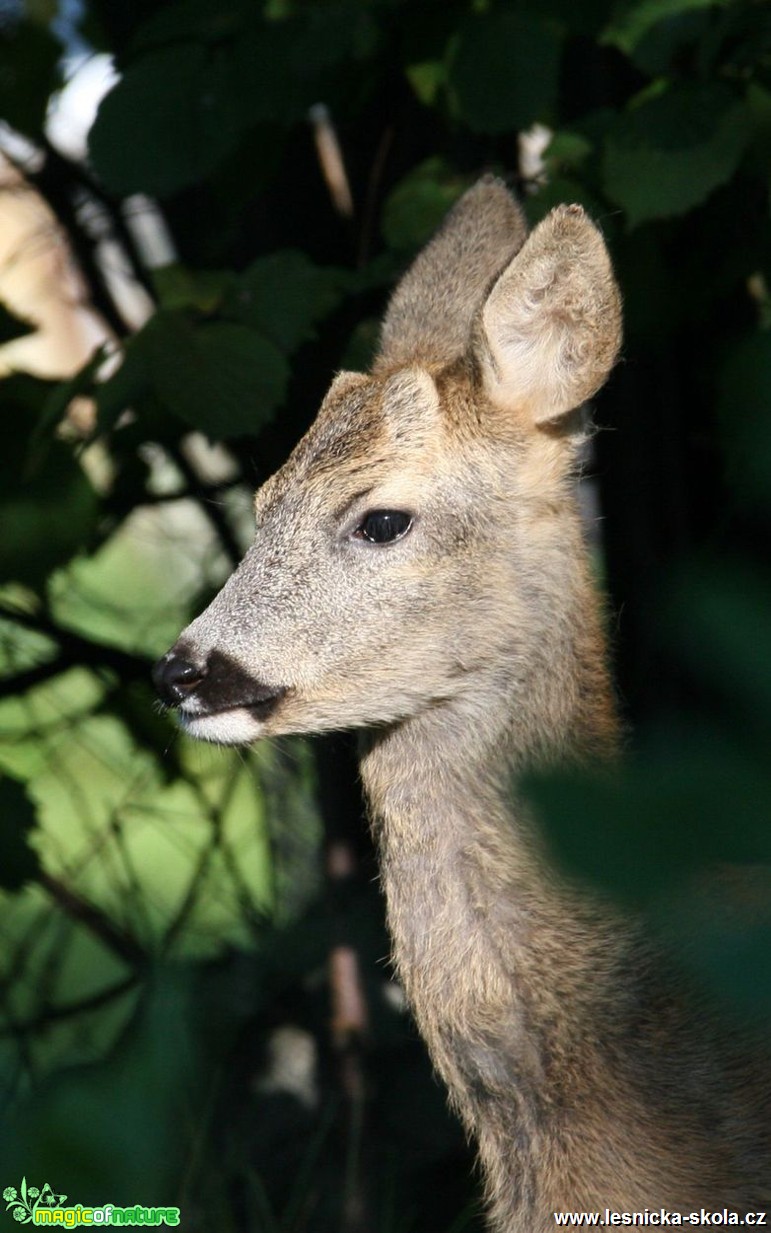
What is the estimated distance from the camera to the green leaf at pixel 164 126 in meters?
2.50

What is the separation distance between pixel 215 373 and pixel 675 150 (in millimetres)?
840

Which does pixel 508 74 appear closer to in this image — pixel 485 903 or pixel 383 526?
pixel 383 526

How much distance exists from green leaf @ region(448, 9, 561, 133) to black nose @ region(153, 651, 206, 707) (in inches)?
43.0

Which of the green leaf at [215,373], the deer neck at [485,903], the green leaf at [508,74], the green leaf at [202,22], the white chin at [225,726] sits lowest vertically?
the deer neck at [485,903]

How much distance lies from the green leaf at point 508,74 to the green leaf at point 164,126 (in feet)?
1.35

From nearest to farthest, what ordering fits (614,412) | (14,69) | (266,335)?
(266,335), (14,69), (614,412)

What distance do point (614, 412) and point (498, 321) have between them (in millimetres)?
1275

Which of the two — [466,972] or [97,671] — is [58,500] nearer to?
[97,671]

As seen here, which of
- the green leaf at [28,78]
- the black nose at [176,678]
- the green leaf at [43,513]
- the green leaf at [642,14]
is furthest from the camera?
the green leaf at [28,78]

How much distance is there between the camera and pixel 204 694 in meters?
2.09

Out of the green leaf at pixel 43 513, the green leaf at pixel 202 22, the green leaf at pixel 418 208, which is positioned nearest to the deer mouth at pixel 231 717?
the green leaf at pixel 43 513

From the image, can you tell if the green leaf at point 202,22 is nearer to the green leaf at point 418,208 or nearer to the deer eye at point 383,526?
the green leaf at point 418,208

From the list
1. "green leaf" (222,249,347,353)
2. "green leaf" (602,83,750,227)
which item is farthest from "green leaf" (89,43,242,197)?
"green leaf" (602,83,750,227)

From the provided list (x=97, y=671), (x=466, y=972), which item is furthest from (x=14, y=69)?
(x=466, y=972)
